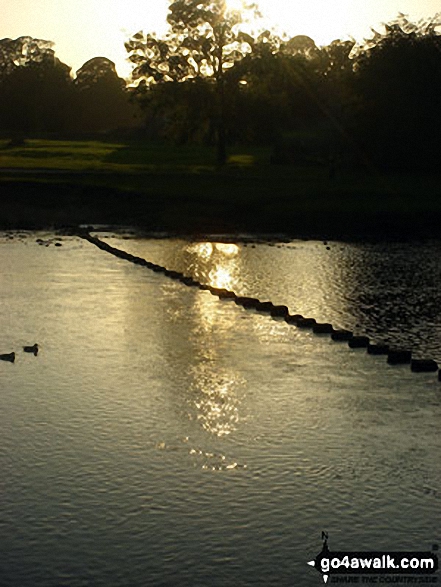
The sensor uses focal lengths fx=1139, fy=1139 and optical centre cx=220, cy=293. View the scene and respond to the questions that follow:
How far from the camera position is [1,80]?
156m

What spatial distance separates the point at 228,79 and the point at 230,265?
148 feet

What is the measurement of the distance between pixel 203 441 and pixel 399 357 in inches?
233

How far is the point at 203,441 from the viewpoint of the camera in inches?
548

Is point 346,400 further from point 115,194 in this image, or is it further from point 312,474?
point 115,194

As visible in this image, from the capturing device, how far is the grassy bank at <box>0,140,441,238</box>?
1873 inches

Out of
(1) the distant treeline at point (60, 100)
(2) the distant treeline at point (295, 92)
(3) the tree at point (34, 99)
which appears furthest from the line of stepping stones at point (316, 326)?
(3) the tree at point (34, 99)

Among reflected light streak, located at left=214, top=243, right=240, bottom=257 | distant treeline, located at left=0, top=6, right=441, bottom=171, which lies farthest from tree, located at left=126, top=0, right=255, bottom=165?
reflected light streak, located at left=214, top=243, right=240, bottom=257

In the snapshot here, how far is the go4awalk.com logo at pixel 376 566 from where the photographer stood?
1003 cm

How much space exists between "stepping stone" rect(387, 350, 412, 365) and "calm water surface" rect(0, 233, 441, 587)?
0.37 m

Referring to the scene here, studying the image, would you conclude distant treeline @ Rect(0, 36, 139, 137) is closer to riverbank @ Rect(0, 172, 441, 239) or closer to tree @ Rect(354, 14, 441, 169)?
tree @ Rect(354, 14, 441, 169)

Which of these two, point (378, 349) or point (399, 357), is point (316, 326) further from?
point (399, 357)

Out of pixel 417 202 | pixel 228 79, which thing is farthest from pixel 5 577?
pixel 228 79

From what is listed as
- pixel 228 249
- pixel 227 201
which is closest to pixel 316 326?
pixel 228 249

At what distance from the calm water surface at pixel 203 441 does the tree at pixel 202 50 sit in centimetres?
5241
